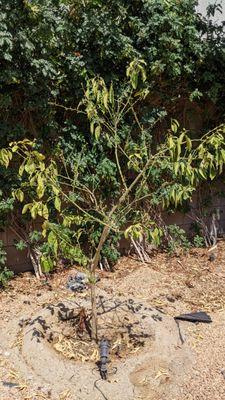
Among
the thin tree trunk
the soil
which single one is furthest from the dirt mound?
the thin tree trunk

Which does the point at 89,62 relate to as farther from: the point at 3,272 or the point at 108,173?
the point at 3,272

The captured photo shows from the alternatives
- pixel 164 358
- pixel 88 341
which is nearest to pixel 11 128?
pixel 88 341

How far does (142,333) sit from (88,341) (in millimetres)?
453

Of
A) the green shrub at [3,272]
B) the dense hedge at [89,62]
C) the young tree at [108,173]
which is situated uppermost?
the dense hedge at [89,62]

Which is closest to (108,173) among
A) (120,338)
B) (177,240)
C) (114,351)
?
(177,240)

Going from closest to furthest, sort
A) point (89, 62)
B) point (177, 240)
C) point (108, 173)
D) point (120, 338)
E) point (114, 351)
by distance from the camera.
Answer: point (114, 351) → point (120, 338) → point (89, 62) → point (108, 173) → point (177, 240)

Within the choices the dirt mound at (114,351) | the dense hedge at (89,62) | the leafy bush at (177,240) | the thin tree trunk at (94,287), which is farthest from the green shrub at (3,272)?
the leafy bush at (177,240)

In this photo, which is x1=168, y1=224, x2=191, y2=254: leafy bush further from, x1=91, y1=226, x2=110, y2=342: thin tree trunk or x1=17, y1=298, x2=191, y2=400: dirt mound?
x1=91, y1=226, x2=110, y2=342: thin tree trunk

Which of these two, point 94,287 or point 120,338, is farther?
point 120,338

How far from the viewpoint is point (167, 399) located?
3037mm

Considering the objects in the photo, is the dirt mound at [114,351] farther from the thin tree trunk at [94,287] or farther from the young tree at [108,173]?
the young tree at [108,173]

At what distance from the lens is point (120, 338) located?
370cm

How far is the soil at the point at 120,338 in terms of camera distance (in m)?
3.12

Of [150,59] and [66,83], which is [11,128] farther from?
[150,59]
